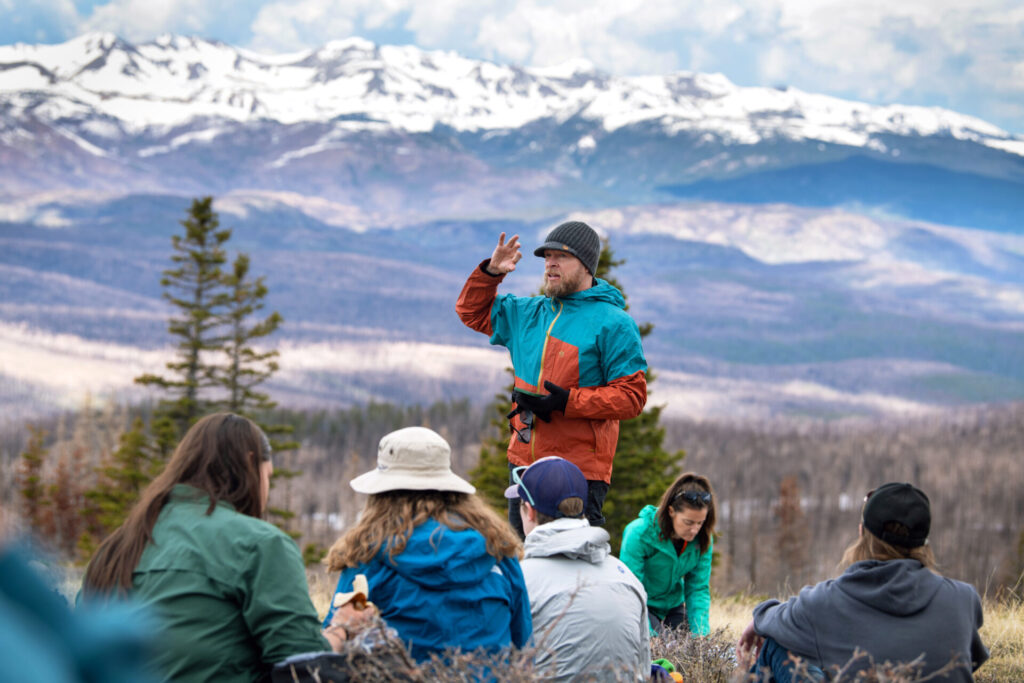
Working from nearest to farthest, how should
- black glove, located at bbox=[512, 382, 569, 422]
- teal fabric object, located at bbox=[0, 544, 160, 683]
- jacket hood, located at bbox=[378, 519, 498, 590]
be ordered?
teal fabric object, located at bbox=[0, 544, 160, 683]
jacket hood, located at bbox=[378, 519, 498, 590]
black glove, located at bbox=[512, 382, 569, 422]

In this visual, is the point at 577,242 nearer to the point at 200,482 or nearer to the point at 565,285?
the point at 565,285

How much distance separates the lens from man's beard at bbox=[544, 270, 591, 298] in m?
5.86

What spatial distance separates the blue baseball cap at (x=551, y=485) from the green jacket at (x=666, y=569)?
8.14 ft

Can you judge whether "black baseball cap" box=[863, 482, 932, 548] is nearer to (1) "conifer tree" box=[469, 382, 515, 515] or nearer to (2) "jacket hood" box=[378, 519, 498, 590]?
(2) "jacket hood" box=[378, 519, 498, 590]

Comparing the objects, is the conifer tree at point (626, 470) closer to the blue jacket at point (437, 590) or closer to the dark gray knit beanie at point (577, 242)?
the dark gray knit beanie at point (577, 242)

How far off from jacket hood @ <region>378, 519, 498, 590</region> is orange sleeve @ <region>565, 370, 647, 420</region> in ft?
6.07

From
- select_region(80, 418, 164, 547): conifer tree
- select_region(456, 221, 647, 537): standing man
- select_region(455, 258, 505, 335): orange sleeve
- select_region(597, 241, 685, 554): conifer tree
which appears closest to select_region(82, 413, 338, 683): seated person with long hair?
select_region(456, 221, 647, 537): standing man

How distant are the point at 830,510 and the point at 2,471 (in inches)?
5161

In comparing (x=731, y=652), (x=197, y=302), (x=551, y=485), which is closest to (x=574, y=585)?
(x=551, y=485)

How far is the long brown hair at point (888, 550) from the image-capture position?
4.07 m

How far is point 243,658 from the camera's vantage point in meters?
3.39

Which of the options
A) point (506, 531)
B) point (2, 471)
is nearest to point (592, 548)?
point (506, 531)

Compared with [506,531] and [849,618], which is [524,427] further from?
[849,618]

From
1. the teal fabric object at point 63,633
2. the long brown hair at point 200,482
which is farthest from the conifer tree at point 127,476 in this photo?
the teal fabric object at point 63,633
